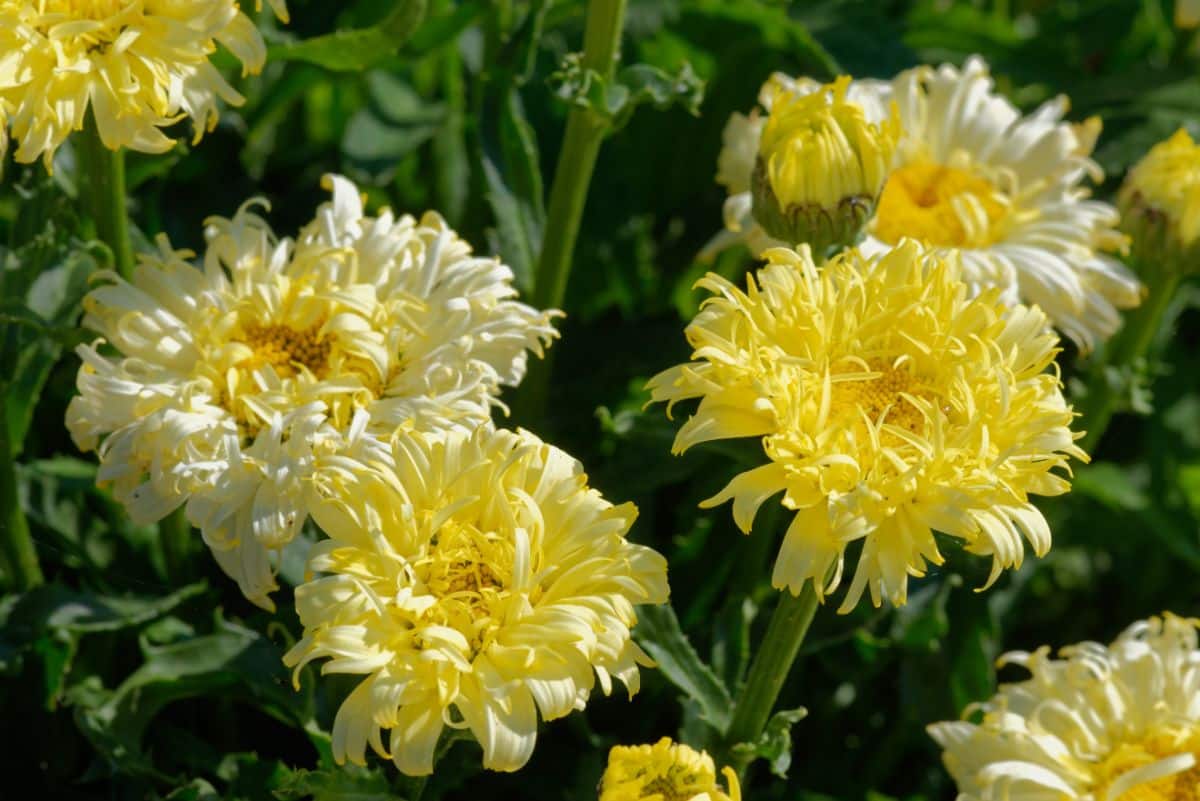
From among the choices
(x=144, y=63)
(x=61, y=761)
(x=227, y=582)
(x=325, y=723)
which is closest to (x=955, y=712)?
(x=325, y=723)

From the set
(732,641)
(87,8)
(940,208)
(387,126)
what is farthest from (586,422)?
(87,8)

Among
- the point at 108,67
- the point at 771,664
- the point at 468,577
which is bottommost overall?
Answer: the point at 771,664

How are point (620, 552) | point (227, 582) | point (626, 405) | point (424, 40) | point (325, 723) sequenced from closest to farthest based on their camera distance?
point (620, 552), point (325, 723), point (227, 582), point (626, 405), point (424, 40)

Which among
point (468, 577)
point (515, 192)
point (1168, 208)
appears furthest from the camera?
point (515, 192)

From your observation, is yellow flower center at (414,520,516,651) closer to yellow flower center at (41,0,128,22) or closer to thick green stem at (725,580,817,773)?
thick green stem at (725,580,817,773)

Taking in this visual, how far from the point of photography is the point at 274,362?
1850 mm

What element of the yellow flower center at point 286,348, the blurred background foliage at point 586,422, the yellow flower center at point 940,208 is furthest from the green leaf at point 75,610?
the yellow flower center at point 940,208

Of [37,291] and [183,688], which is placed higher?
[37,291]

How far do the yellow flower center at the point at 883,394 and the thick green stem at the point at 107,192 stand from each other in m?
0.93

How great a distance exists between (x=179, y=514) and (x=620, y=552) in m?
0.84

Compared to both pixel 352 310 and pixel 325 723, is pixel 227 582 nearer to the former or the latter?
pixel 325 723

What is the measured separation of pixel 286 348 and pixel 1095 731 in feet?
3.57

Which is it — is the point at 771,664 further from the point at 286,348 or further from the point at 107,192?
the point at 107,192

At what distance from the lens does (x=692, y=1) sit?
9.45 feet
